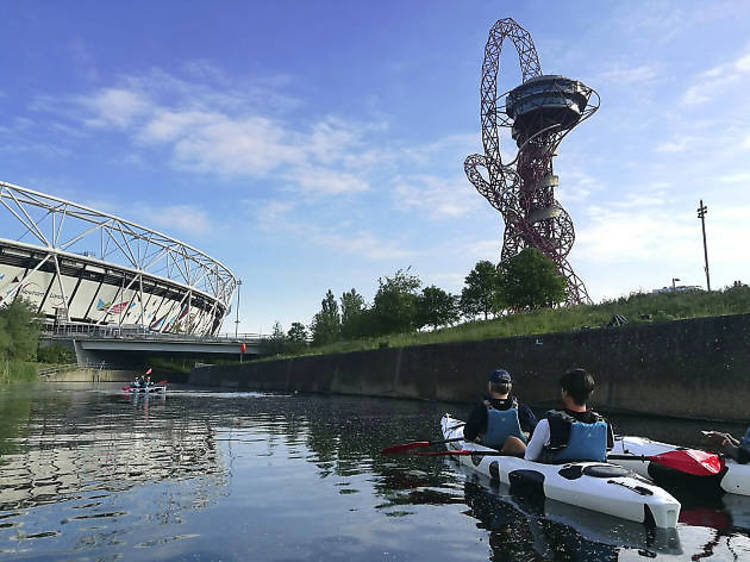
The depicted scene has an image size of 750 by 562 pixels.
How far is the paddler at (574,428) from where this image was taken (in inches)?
288

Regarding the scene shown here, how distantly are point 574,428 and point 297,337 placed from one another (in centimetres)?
7729

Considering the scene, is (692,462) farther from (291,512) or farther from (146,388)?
(146,388)

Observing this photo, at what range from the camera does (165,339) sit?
8344cm

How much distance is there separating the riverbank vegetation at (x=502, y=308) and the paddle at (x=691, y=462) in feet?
45.0

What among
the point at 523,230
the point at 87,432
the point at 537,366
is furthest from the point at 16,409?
the point at 523,230

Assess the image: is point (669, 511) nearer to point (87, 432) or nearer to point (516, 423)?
point (516, 423)

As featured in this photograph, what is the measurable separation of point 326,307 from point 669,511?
81.0 metres

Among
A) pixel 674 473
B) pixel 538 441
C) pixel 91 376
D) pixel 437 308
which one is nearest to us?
pixel 538 441

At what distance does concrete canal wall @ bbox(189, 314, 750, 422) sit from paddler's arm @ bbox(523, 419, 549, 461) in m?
12.1

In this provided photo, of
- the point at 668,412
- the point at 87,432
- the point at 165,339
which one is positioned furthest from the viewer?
the point at 165,339

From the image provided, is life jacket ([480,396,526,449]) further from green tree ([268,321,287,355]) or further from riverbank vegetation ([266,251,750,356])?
green tree ([268,321,287,355])

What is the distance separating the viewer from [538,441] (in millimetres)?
8008

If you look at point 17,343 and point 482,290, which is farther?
point 17,343

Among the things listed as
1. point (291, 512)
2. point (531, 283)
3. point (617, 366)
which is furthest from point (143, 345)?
point (291, 512)
